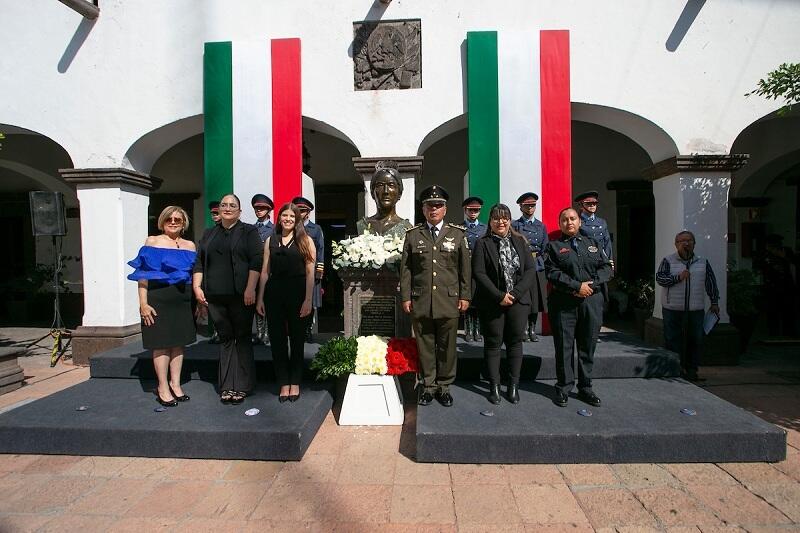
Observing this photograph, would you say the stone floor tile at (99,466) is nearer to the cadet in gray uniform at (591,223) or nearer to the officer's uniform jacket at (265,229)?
the officer's uniform jacket at (265,229)

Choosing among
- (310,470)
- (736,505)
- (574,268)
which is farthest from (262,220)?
(736,505)

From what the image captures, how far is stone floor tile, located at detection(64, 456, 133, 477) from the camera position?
315 centimetres

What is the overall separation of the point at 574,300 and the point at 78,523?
381 cm

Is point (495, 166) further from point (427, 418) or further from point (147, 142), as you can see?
point (147, 142)

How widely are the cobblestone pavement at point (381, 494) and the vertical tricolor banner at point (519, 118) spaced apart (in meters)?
3.64

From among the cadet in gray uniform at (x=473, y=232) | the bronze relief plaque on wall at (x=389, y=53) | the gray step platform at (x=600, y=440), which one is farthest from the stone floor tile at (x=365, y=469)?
the bronze relief plaque on wall at (x=389, y=53)

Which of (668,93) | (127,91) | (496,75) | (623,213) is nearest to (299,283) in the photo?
(496,75)

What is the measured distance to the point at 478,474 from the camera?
303 cm

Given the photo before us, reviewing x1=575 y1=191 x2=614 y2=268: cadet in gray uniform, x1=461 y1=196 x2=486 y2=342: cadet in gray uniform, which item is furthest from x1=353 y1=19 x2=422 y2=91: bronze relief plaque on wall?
x1=575 y1=191 x2=614 y2=268: cadet in gray uniform

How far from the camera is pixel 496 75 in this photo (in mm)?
5852

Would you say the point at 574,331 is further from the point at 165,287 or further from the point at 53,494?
the point at 53,494

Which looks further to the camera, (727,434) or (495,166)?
(495,166)

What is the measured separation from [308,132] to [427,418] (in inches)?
266

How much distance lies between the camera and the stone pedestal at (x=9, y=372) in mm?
5020
